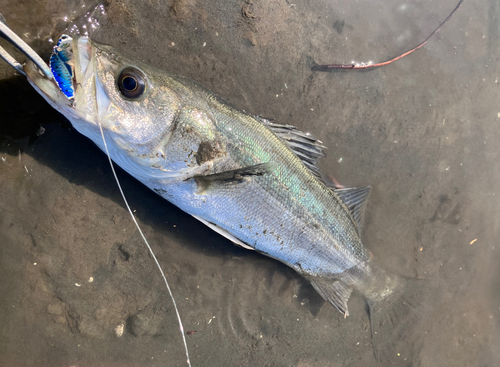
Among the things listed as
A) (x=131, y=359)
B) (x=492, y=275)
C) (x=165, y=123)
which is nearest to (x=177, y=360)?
(x=131, y=359)

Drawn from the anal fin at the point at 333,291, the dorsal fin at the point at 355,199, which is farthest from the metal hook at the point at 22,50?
the anal fin at the point at 333,291

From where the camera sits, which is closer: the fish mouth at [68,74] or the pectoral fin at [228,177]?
the fish mouth at [68,74]

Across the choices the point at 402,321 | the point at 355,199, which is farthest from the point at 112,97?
the point at 402,321

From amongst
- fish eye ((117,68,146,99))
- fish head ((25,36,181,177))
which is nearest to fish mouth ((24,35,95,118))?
fish head ((25,36,181,177))

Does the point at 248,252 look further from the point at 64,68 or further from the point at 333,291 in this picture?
the point at 64,68

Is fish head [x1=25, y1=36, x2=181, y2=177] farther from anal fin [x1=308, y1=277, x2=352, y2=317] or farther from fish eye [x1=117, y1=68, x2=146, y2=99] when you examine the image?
anal fin [x1=308, y1=277, x2=352, y2=317]

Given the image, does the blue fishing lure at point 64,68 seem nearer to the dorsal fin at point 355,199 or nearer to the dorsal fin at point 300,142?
the dorsal fin at point 300,142
